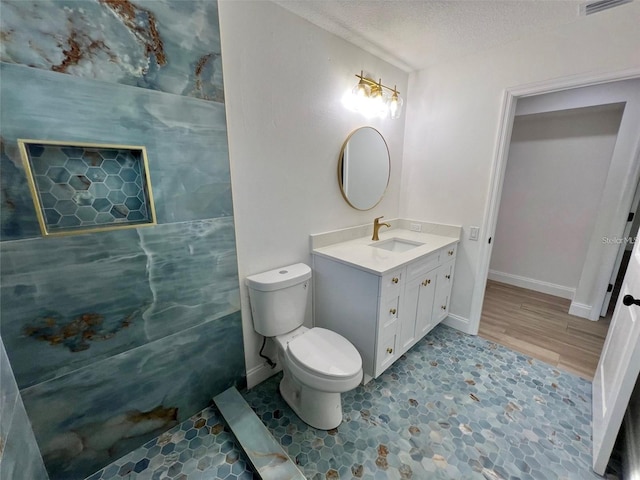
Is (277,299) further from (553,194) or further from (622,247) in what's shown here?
(553,194)

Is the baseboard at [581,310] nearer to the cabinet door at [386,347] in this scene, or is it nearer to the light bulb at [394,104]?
the cabinet door at [386,347]

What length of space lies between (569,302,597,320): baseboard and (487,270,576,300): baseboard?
0.99 ft

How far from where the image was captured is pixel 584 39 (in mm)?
1578

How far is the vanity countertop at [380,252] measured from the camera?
1.58 m

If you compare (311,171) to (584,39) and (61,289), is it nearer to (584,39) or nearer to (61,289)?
(61,289)

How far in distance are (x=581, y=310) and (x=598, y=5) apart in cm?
→ 252

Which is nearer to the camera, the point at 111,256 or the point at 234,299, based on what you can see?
the point at 111,256

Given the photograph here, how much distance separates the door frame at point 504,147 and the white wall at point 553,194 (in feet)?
2.10

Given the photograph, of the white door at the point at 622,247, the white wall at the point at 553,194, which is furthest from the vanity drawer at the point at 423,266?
the white wall at the point at 553,194

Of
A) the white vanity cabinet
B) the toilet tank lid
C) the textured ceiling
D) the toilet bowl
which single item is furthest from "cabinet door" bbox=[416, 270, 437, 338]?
the textured ceiling

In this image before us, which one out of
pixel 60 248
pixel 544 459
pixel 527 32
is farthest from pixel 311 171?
pixel 544 459

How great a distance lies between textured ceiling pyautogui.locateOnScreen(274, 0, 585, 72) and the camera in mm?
1430

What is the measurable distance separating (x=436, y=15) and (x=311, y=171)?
3.76 ft

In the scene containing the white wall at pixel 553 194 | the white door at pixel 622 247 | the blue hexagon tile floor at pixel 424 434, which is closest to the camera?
the blue hexagon tile floor at pixel 424 434
